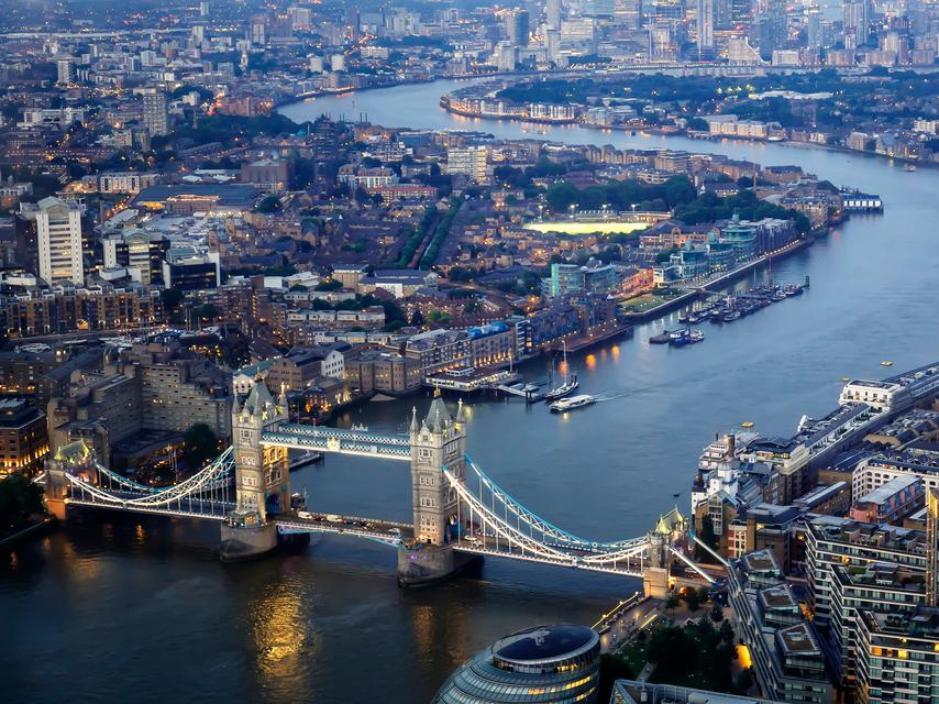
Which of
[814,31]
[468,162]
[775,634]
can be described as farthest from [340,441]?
[814,31]

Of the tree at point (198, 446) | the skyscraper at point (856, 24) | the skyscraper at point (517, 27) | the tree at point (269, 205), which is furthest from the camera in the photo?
the skyscraper at point (517, 27)

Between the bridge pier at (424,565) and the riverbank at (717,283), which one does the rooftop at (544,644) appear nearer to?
the bridge pier at (424,565)

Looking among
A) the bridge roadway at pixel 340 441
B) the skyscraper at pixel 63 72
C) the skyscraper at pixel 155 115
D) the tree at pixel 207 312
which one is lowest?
the tree at pixel 207 312

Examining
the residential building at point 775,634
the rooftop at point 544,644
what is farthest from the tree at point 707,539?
the rooftop at point 544,644

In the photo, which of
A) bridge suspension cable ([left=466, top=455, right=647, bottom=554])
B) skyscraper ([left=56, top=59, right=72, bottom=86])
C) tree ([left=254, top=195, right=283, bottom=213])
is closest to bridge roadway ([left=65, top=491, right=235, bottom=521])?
bridge suspension cable ([left=466, top=455, right=647, bottom=554])

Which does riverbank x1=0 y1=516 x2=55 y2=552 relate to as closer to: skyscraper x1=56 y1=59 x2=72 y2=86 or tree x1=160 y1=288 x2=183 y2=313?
tree x1=160 y1=288 x2=183 y2=313

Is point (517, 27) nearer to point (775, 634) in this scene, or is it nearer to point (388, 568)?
point (388, 568)

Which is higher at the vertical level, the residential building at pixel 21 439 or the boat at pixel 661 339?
the residential building at pixel 21 439
